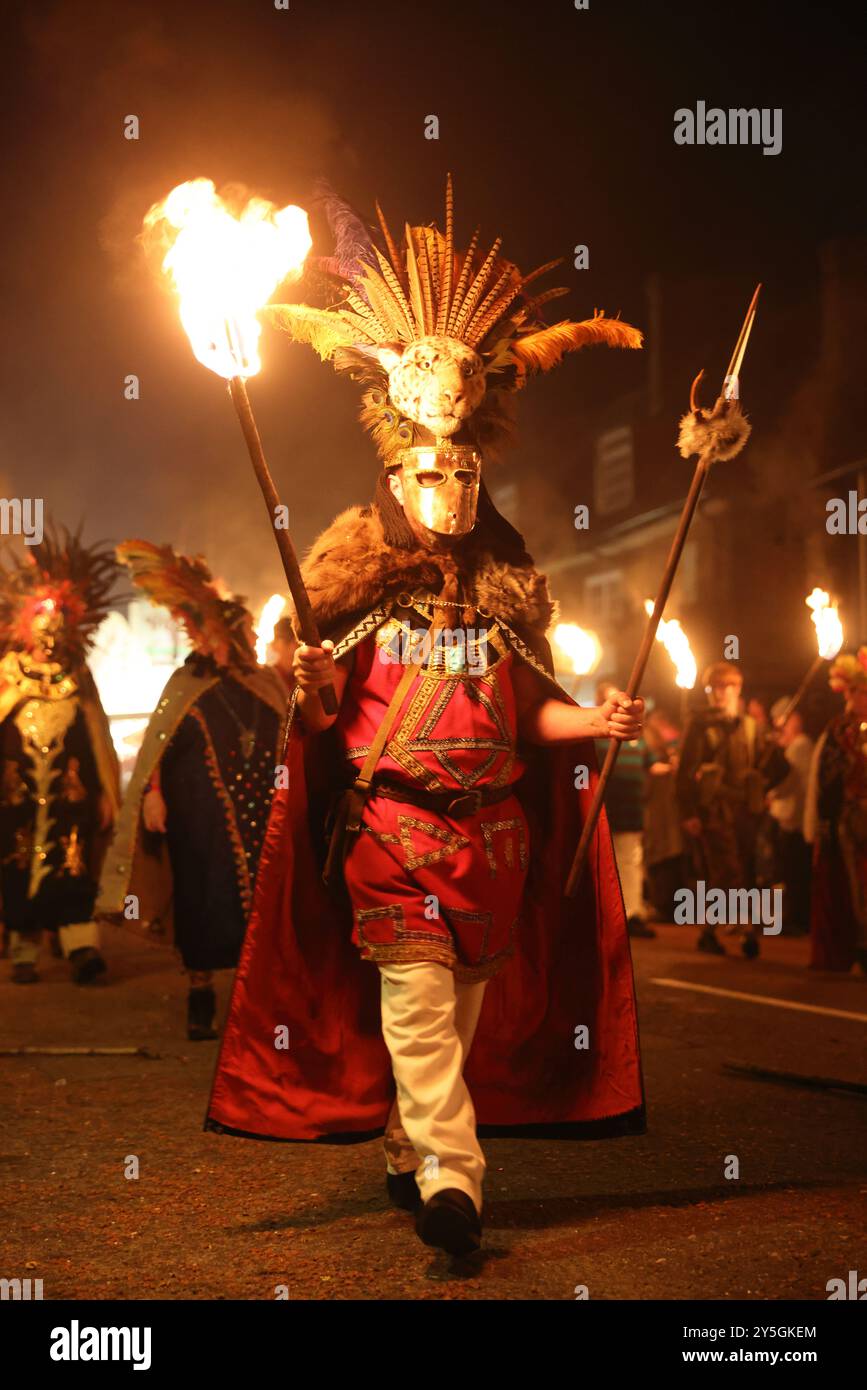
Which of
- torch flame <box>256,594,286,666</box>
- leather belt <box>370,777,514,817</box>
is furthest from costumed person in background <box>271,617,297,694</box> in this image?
leather belt <box>370,777,514,817</box>

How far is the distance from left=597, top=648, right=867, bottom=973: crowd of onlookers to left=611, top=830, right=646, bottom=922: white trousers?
1cm

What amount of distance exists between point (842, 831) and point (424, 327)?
7.12m

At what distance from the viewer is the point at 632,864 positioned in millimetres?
12578

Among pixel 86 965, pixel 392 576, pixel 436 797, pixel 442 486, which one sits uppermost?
pixel 442 486

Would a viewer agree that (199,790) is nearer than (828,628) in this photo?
Yes

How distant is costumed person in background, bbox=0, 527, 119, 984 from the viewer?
32.1 ft

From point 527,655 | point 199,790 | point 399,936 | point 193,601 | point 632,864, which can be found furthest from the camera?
point 632,864

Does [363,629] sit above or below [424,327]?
below

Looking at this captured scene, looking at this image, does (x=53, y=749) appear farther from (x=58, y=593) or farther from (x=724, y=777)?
(x=724, y=777)

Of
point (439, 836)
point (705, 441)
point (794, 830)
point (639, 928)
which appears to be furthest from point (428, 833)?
point (794, 830)

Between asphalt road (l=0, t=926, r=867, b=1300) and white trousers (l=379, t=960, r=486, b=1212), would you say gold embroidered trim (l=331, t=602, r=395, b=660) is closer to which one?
white trousers (l=379, t=960, r=486, b=1212)

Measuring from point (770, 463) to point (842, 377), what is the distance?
101 inches

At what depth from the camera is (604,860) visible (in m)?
4.75

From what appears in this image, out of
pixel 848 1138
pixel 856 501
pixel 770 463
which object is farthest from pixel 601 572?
pixel 848 1138
